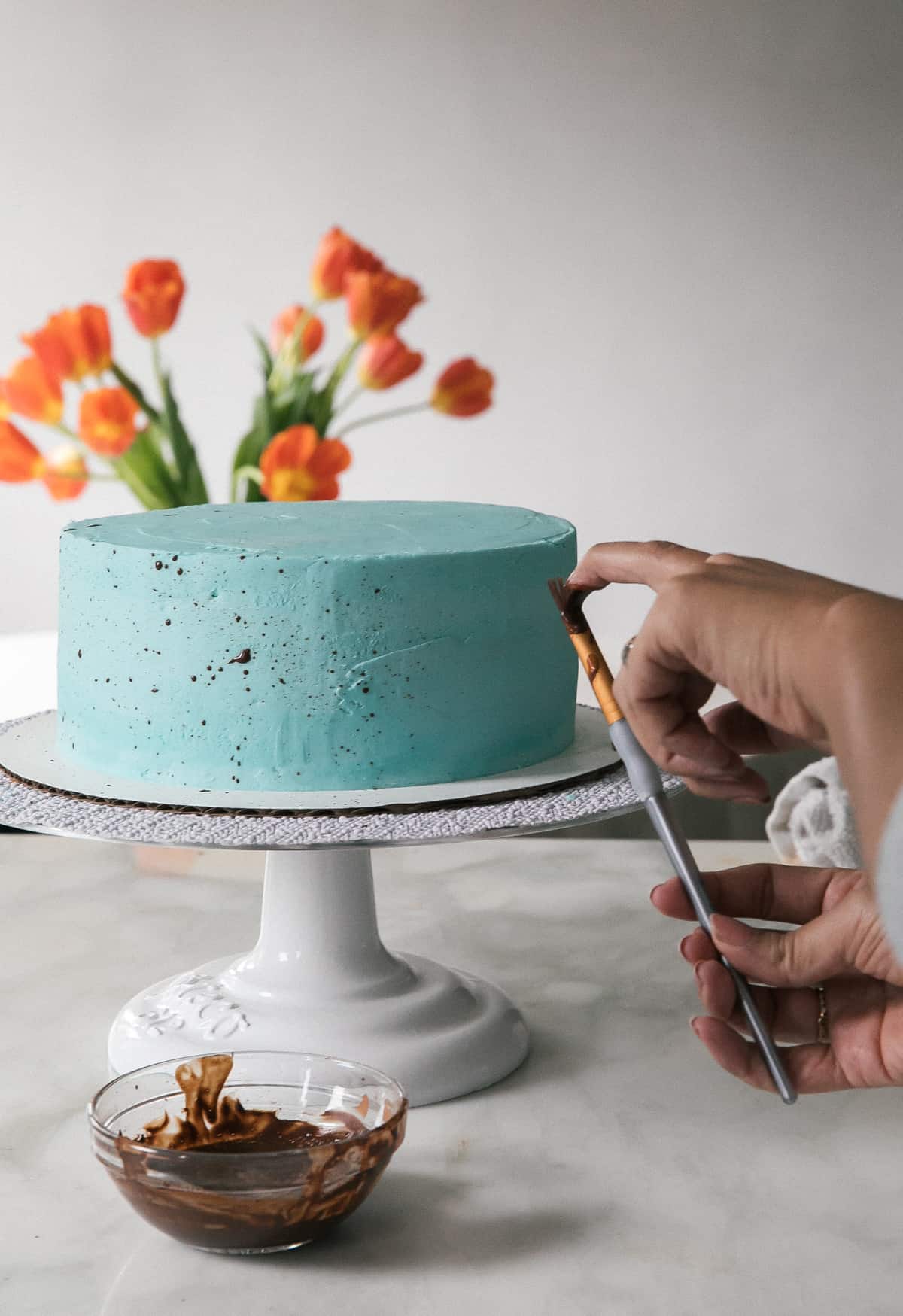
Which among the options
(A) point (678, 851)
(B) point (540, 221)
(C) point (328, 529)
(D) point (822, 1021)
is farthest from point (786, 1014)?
(B) point (540, 221)

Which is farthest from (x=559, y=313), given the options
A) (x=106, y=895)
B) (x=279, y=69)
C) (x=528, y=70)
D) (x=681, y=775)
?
→ (x=681, y=775)

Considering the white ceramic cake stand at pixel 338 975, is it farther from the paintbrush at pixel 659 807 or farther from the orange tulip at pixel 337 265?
the orange tulip at pixel 337 265

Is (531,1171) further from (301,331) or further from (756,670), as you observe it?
(301,331)

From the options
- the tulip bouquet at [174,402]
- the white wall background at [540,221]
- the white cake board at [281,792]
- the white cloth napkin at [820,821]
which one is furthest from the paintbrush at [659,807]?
the white wall background at [540,221]

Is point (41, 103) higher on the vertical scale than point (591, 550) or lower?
higher

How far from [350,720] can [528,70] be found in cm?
196

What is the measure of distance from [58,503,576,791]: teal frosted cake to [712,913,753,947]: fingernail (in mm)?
200

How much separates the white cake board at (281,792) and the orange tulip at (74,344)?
1.71 feet

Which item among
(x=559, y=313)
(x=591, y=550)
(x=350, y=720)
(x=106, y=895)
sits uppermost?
(x=559, y=313)

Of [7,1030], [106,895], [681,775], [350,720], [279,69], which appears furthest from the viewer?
[279,69]

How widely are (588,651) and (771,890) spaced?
0.17 metres

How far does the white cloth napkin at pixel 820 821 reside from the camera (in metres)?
Result: 1.21

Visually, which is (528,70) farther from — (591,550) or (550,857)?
(591,550)

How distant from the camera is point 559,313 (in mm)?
2570
